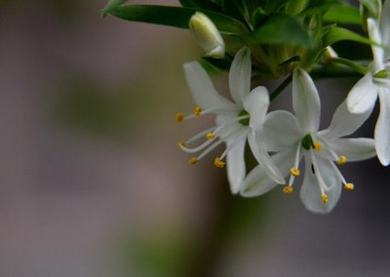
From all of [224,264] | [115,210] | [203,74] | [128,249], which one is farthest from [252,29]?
[115,210]

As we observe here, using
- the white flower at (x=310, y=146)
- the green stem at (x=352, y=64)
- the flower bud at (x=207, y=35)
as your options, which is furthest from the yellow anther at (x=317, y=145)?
the flower bud at (x=207, y=35)

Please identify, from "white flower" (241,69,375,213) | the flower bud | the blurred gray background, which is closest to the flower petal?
"white flower" (241,69,375,213)

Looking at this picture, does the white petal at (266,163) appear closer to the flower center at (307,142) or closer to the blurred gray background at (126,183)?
the flower center at (307,142)

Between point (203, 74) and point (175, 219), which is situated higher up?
point (203, 74)

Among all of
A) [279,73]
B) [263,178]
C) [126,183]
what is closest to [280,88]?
[279,73]

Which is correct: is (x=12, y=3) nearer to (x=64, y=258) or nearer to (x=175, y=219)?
(x=175, y=219)

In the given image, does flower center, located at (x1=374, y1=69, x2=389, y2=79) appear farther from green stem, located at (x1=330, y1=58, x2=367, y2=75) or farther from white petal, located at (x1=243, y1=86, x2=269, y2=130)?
white petal, located at (x1=243, y1=86, x2=269, y2=130)
